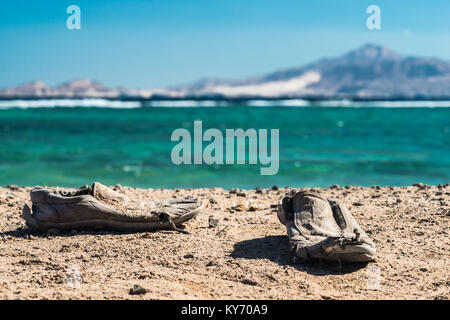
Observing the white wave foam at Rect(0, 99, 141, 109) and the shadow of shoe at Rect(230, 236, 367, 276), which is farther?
the white wave foam at Rect(0, 99, 141, 109)

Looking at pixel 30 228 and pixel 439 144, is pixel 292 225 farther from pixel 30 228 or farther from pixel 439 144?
pixel 439 144

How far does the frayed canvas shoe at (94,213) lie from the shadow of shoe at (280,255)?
76 cm

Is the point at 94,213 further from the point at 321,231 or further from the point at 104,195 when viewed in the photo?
the point at 321,231

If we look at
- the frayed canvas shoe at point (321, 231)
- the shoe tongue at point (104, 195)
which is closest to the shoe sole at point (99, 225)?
the shoe tongue at point (104, 195)

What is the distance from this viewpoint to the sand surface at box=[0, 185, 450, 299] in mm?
3941

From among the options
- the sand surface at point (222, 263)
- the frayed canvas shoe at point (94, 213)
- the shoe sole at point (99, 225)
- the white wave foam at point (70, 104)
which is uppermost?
the white wave foam at point (70, 104)

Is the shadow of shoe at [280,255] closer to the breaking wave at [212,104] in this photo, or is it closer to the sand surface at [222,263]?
the sand surface at [222,263]

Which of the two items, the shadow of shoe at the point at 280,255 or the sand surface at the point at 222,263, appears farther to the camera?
the shadow of shoe at the point at 280,255

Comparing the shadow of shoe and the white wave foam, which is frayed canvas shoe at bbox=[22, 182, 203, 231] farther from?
the white wave foam

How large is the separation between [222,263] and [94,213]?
1412mm

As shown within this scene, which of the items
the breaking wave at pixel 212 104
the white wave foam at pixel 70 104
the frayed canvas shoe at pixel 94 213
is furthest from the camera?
the breaking wave at pixel 212 104

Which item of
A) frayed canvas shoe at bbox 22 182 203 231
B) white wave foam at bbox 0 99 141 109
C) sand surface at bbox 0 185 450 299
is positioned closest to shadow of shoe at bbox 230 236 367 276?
sand surface at bbox 0 185 450 299

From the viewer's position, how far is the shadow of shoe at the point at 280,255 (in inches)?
169
